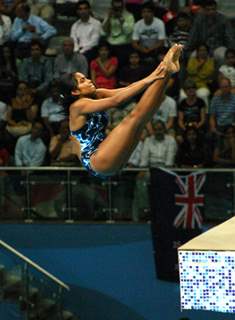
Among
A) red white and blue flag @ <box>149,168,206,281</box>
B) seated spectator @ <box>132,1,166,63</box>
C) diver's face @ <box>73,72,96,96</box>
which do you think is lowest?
red white and blue flag @ <box>149,168,206,281</box>

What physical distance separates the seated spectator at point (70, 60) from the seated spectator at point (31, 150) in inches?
39.1

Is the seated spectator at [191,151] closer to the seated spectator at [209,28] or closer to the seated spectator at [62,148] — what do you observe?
the seated spectator at [62,148]

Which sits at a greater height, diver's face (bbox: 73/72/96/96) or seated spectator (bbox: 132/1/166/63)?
seated spectator (bbox: 132/1/166/63)

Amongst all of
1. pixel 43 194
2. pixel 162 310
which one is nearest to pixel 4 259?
pixel 43 194

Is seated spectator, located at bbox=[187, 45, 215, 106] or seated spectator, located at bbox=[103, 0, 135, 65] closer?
seated spectator, located at bbox=[187, 45, 215, 106]

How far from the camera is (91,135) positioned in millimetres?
9719

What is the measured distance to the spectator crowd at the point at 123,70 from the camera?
14.1 m

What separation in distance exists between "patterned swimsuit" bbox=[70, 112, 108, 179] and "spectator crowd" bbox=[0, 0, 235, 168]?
4.01 metres

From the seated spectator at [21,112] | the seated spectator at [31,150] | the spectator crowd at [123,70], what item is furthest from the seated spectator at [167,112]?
the seated spectator at [21,112]

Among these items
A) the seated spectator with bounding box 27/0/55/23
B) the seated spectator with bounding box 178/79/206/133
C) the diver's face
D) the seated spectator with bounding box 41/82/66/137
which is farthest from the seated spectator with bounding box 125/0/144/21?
the diver's face

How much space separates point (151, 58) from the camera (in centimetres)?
1507

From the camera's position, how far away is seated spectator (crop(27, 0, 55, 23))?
634 inches

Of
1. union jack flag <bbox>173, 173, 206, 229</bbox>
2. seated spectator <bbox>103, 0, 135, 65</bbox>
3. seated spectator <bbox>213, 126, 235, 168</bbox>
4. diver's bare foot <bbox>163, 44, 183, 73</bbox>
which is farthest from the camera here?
seated spectator <bbox>103, 0, 135, 65</bbox>

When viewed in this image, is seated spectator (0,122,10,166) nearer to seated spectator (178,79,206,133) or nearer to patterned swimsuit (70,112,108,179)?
seated spectator (178,79,206,133)
